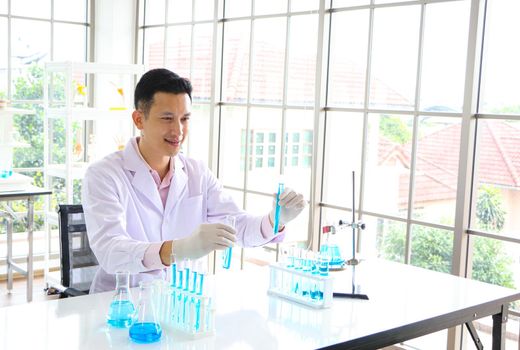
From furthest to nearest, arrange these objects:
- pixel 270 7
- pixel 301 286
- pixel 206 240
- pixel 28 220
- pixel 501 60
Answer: pixel 28 220 < pixel 270 7 < pixel 501 60 < pixel 301 286 < pixel 206 240

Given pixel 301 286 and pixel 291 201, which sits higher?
pixel 291 201

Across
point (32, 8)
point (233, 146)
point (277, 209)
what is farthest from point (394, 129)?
point (32, 8)

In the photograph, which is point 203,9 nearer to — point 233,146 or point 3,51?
point 233,146

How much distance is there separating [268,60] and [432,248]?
5.62 feet

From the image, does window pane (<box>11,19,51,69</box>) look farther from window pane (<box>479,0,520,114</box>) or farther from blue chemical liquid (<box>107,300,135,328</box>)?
blue chemical liquid (<box>107,300,135,328</box>)

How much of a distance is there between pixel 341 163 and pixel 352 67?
583 millimetres

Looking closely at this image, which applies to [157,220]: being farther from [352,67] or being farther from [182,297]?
[352,67]

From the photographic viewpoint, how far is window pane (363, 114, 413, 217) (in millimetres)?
3588

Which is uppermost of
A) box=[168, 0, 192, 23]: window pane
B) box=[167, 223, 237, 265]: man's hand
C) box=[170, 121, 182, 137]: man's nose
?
box=[168, 0, 192, 23]: window pane

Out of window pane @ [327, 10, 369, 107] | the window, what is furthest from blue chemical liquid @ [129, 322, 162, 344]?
the window

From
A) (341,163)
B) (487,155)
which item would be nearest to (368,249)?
(341,163)

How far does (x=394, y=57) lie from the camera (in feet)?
11.8

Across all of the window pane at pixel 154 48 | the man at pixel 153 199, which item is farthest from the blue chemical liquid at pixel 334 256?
the window pane at pixel 154 48

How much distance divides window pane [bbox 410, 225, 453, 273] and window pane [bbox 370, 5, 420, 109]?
69 centimetres
